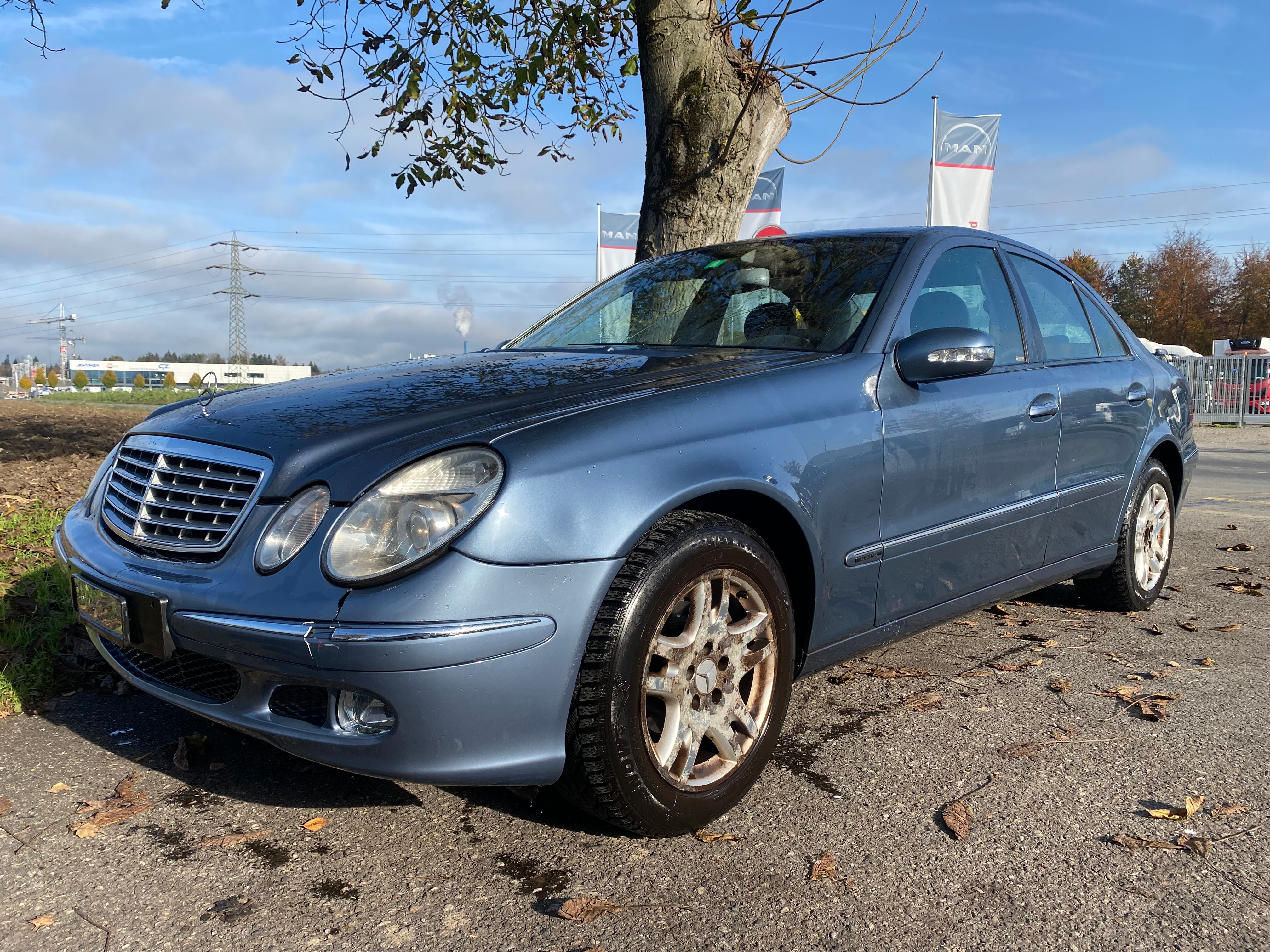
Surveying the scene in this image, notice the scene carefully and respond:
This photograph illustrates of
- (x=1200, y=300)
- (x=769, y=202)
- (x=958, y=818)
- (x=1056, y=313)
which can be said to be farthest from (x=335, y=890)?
(x=1200, y=300)

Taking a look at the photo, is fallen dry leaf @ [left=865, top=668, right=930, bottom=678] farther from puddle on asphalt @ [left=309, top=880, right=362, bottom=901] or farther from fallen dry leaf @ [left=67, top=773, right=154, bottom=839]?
fallen dry leaf @ [left=67, top=773, right=154, bottom=839]

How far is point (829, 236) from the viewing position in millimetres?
3711

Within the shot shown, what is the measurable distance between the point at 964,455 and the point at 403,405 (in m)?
1.77

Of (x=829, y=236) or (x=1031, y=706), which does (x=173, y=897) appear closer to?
(x=1031, y=706)

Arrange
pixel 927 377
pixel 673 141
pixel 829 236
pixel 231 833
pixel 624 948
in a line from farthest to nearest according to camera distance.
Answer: pixel 673 141 → pixel 829 236 → pixel 927 377 → pixel 231 833 → pixel 624 948

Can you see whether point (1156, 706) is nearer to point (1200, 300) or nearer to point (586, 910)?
point (586, 910)

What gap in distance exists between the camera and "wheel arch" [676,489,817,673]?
254 centimetres

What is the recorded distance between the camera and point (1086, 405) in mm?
3908

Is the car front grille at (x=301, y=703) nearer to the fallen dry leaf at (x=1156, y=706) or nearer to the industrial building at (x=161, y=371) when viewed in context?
the fallen dry leaf at (x=1156, y=706)

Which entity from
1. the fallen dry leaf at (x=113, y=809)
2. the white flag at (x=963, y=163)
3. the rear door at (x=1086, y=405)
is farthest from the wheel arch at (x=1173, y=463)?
the white flag at (x=963, y=163)

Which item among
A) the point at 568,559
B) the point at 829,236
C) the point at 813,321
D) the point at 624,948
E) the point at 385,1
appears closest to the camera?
the point at 624,948

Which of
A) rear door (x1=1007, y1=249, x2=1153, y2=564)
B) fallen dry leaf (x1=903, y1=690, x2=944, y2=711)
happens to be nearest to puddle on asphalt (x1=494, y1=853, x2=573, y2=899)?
fallen dry leaf (x1=903, y1=690, x2=944, y2=711)

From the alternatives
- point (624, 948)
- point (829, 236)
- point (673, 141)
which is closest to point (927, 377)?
point (829, 236)

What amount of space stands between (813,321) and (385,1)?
17.5 feet
